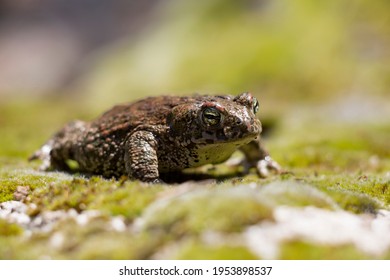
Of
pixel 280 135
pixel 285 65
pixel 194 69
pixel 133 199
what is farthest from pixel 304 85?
pixel 133 199

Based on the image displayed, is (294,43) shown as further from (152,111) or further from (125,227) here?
Result: (125,227)

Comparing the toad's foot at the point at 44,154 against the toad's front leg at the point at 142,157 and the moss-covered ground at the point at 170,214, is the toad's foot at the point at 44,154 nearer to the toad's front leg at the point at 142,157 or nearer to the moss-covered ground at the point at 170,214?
the moss-covered ground at the point at 170,214

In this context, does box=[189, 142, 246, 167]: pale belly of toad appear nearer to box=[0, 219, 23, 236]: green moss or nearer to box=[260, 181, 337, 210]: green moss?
box=[260, 181, 337, 210]: green moss

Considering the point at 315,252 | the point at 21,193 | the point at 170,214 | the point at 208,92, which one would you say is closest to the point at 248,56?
the point at 208,92

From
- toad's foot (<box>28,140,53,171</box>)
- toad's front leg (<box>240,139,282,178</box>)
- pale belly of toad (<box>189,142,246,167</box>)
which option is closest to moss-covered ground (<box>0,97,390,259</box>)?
toad's front leg (<box>240,139,282,178</box>)

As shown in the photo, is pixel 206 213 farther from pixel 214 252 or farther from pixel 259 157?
pixel 259 157

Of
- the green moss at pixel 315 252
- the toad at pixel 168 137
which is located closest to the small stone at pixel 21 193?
the toad at pixel 168 137
